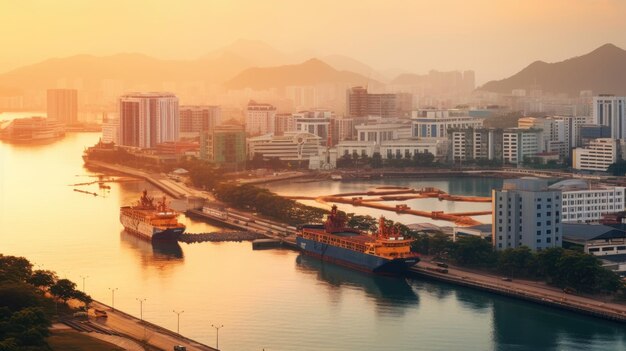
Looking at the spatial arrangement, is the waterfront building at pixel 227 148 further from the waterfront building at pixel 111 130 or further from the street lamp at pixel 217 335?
the street lamp at pixel 217 335

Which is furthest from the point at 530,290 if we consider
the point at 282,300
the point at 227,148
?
the point at 227,148

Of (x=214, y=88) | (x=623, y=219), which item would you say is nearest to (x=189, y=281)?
(x=623, y=219)

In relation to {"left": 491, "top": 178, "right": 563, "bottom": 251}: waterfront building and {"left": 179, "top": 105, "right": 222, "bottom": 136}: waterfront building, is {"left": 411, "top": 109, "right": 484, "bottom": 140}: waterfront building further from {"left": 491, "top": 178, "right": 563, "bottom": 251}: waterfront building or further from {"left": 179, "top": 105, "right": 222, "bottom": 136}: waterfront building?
{"left": 491, "top": 178, "right": 563, "bottom": 251}: waterfront building

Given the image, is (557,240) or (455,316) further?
(557,240)

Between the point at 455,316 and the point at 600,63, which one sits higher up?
the point at 600,63

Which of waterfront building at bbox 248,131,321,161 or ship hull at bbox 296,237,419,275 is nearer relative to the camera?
ship hull at bbox 296,237,419,275

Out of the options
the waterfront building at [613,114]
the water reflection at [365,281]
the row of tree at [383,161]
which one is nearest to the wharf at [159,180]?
the row of tree at [383,161]

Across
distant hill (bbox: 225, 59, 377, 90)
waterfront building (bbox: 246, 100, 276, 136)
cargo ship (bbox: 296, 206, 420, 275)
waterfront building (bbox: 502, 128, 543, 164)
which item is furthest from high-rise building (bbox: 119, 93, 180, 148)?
distant hill (bbox: 225, 59, 377, 90)

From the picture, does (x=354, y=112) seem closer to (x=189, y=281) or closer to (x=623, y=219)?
(x=623, y=219)
